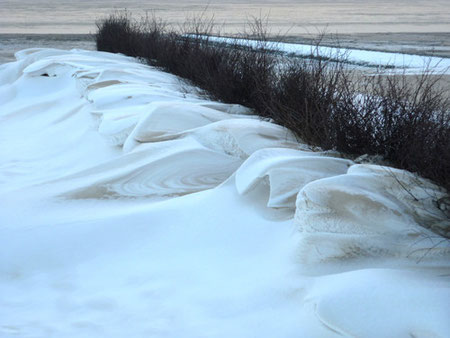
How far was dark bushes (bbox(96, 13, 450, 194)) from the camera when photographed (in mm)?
3115

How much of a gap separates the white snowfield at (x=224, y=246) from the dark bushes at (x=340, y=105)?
18cm

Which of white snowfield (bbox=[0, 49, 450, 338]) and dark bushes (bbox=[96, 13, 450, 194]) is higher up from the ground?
dark bushes (bbox=[96, 13, 450, 194])

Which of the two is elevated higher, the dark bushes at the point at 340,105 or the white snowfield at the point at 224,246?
the dark bushes at the point at 340,105

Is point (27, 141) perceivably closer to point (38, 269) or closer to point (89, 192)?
point (89, 192)

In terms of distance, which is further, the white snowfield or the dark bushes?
the dark bushes

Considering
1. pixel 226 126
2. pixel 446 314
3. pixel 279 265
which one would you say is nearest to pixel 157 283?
pixel 279 265

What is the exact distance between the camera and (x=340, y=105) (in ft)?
12.7

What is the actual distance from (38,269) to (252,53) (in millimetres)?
3926

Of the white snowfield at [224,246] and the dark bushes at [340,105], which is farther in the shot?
the dark bushes at [340,105]

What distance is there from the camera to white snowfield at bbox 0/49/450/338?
2.15 metres

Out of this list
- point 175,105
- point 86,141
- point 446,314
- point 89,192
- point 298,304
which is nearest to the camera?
point 446,314

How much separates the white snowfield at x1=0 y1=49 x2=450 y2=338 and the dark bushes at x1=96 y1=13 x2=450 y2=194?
0.18 metres

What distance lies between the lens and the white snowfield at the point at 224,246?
84.6 inches

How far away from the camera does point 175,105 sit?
475 centimetres
